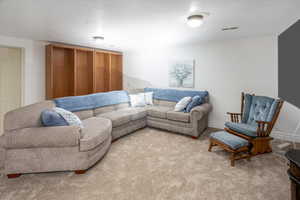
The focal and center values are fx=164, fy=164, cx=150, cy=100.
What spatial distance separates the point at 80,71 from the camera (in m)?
5.10

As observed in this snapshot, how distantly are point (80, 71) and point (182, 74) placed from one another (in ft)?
10.3

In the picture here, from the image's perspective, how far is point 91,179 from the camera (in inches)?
83.4

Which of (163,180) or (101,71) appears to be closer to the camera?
(163,180)

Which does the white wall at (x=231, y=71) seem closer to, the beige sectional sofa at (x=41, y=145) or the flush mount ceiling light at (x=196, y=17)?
the flush mount ceiling light at (x=196, y=17)

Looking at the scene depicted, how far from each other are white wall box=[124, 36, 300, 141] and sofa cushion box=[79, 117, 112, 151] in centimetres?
287

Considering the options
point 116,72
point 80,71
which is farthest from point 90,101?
point 116,72

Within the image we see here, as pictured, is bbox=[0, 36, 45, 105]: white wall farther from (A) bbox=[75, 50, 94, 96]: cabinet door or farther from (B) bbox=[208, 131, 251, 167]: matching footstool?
(B) bbox=[208, 131, 251, 167]: matching footstool

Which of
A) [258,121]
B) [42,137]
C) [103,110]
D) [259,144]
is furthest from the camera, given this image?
[103,110]

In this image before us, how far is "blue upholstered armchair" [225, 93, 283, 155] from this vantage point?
277 centimetres

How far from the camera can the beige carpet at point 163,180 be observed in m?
1.83

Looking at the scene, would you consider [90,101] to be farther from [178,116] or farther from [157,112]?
[178,116]

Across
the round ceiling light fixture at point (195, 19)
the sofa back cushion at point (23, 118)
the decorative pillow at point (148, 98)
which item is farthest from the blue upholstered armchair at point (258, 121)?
the sofa back cushion at point (23, 118)

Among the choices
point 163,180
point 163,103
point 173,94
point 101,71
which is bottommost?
point 163,180

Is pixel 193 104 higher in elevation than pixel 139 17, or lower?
lower
